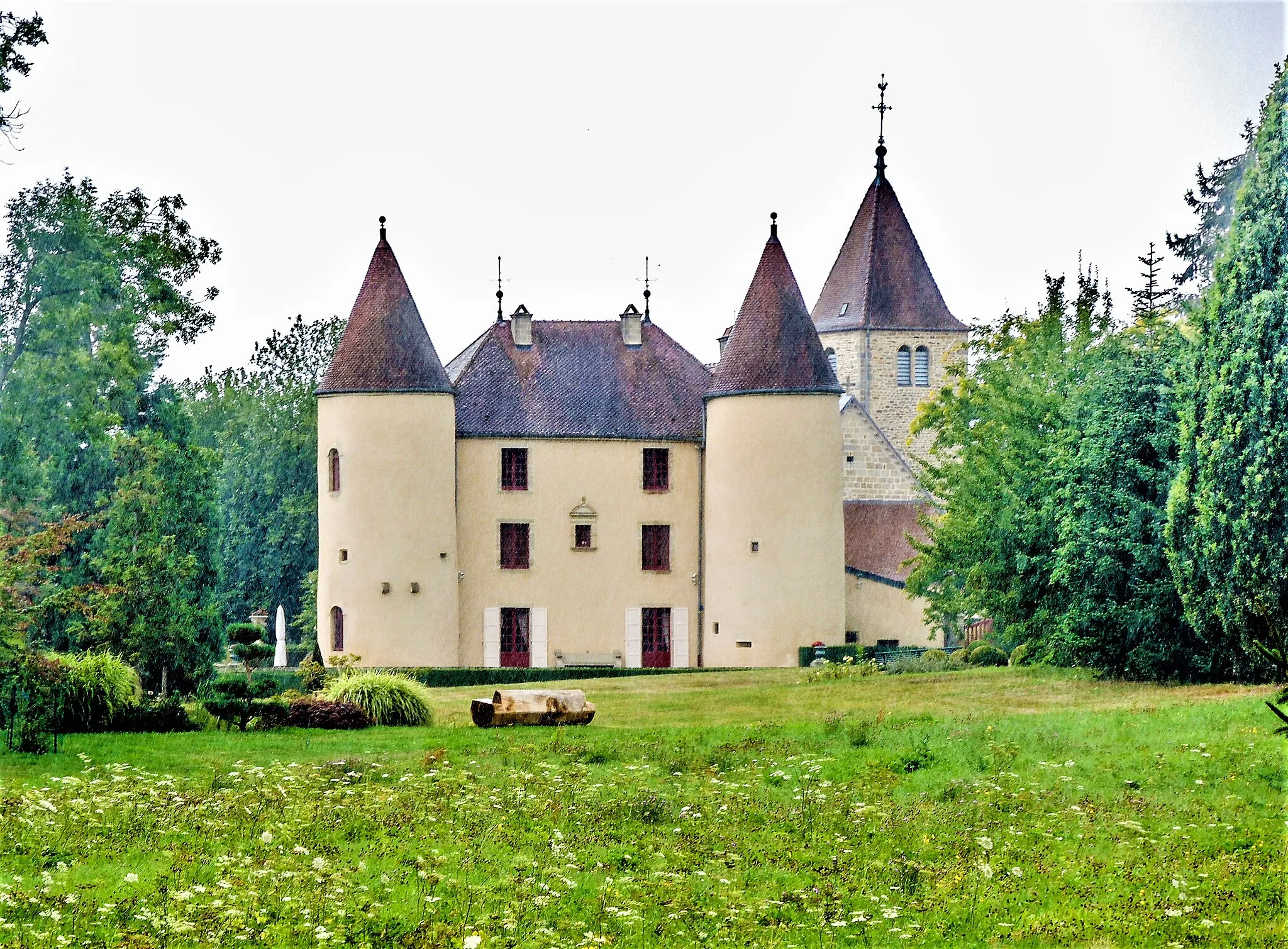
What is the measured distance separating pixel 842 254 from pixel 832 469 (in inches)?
795

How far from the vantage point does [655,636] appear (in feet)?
131

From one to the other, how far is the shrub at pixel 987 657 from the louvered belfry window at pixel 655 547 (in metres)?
10.2

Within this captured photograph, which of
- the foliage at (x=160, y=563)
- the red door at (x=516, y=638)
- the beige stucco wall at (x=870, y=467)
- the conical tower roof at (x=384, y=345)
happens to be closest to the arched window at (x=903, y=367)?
the beige stucco wall at (x=870, y=467)

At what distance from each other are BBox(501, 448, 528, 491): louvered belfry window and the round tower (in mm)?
4570

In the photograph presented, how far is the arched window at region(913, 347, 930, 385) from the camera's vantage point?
55.3m

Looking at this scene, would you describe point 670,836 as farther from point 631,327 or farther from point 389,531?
point 631,327

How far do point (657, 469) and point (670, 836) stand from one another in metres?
26.7

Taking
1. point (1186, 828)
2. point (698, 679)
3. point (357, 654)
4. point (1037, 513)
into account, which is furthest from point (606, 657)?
point (1186, 828)

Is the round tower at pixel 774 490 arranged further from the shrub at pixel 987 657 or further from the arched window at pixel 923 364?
the arched window at pixel 923 364

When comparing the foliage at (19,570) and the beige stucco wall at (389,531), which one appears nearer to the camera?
the foliage at (19,570)

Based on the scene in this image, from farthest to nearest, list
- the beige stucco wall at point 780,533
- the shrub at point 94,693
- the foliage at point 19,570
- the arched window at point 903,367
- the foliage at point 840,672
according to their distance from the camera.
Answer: the arched window at point 903,367, the beige stucco wall at point 780,533, the foliage at point 840,672, the shrub at point 94,693, the foliage at point 19,570

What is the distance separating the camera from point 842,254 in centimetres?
5644

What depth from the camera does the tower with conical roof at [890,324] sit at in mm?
55094

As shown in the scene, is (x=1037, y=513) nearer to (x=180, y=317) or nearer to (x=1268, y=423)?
(x=1268, y=423)
